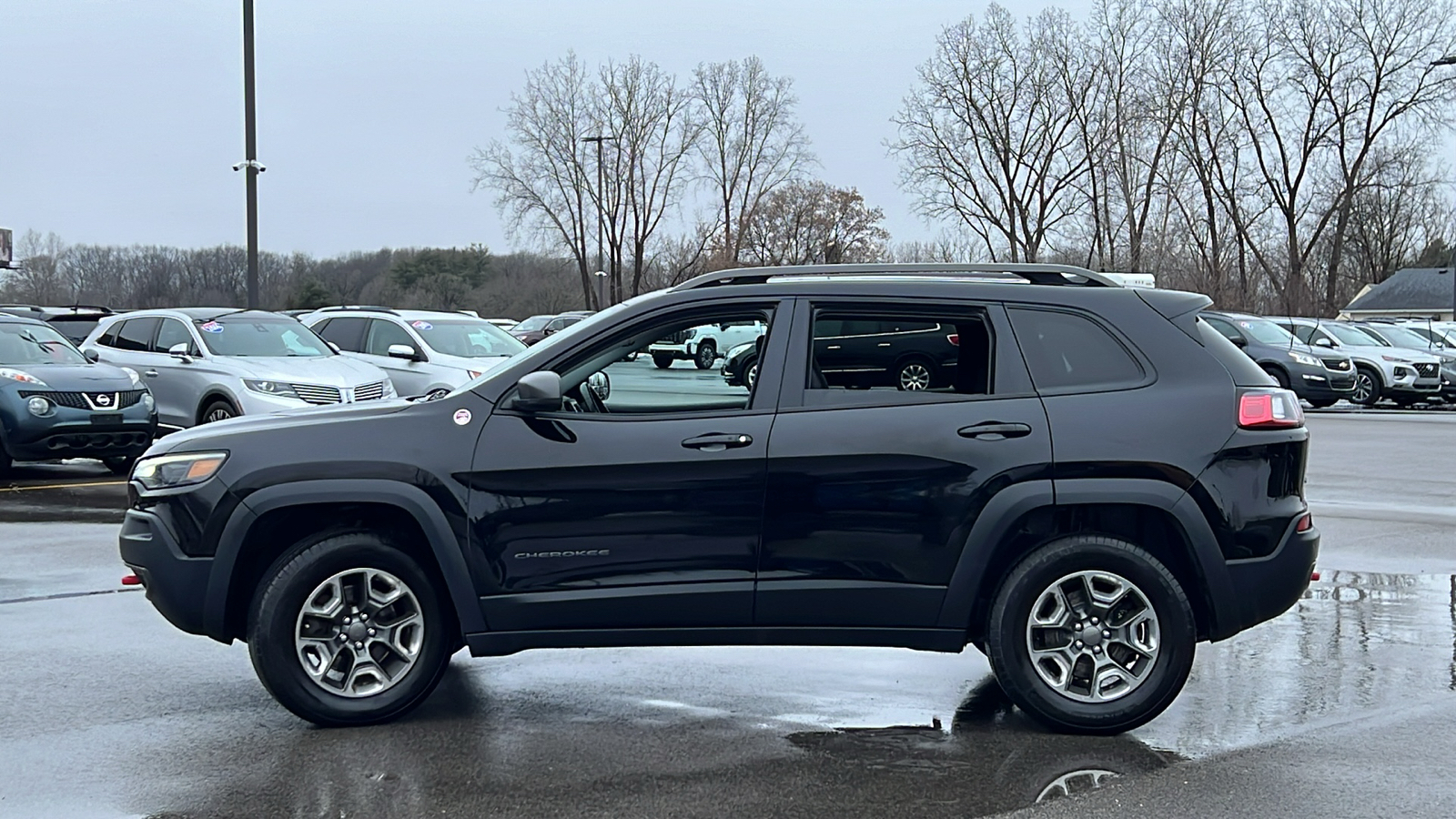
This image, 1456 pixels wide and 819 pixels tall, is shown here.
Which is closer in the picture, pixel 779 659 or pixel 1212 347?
pixel 1212 347

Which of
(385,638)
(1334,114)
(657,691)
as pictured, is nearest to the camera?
(385,638)

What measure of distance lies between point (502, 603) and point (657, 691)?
3.21ft

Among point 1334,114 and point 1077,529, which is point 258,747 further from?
point 1334,114

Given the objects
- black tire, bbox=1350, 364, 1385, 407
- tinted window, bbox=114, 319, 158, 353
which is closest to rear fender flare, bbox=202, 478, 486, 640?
tinted window, bbox=114, 319, 158, 353

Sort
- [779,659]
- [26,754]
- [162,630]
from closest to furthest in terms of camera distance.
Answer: [26,754]
[779,659]
[162,630]

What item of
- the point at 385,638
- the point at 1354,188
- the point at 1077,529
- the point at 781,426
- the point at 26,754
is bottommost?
the point at 26,754

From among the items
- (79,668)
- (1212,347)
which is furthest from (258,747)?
(1212,347)

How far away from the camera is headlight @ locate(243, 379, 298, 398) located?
14.3 m

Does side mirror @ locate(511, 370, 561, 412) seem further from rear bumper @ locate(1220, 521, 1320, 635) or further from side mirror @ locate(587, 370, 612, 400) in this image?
rear bumper @ locate(1220, 521, 1320, 635)

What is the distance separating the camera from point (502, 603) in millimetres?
5141

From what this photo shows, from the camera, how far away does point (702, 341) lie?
5371 mm

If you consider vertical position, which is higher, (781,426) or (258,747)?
(781,426)

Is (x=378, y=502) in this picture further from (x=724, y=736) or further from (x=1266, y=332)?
(x=1266, y=332)

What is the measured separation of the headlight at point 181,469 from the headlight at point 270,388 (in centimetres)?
924
